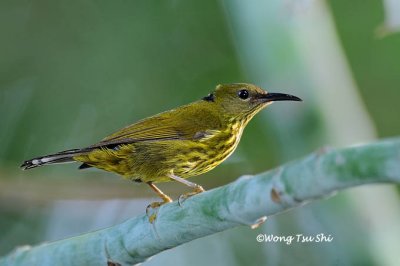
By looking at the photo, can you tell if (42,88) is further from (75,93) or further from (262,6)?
(262,6)

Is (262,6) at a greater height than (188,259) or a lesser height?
greater

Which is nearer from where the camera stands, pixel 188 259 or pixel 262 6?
pixel 262 6

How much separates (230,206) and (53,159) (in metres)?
1.48

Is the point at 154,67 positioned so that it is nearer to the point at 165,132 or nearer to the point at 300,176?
the point at 165,132

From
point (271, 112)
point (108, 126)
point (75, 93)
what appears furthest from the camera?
point (75, 93)

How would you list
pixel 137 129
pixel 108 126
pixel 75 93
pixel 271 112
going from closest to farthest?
pixel 137 129, pixel 271 112, pixel 108 126, pixel 75 93

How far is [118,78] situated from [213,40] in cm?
110

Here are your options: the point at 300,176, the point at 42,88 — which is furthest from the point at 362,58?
the point at 300,176

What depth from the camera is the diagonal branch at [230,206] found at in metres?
2.11

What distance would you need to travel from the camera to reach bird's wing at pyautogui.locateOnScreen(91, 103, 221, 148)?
4.20 metres

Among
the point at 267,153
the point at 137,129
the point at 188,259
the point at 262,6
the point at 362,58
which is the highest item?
the point at 262,6

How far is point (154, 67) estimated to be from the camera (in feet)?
27.2

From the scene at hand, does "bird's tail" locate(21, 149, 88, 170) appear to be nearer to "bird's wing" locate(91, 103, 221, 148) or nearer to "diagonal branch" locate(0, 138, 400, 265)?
"bird's wing" locate(91, 103, 221, 148)

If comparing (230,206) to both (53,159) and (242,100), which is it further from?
(242,100)
